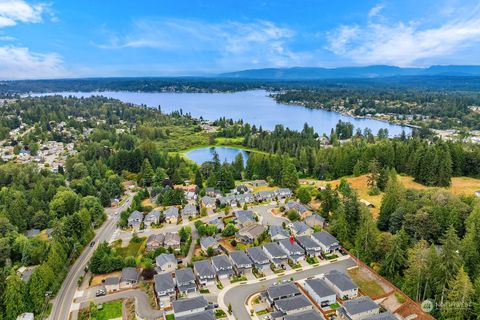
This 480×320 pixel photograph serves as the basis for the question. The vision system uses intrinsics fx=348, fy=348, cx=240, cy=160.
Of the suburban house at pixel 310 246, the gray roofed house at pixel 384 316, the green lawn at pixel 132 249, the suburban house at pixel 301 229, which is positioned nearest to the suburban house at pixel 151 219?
the green lawn at pixel 132 249

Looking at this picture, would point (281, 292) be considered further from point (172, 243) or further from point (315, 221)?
point (315, 221)

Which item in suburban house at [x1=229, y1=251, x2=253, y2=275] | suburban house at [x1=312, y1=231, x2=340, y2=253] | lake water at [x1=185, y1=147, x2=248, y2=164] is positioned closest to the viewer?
suburban house at [x1=229, y1=251, x2=253, y2=275]

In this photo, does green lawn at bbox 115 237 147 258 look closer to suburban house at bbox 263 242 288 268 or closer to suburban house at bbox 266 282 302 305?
suburban house at bbox 263 242 288 268

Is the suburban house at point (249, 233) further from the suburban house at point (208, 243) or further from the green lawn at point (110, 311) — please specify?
the green lawn at point (110, 311)

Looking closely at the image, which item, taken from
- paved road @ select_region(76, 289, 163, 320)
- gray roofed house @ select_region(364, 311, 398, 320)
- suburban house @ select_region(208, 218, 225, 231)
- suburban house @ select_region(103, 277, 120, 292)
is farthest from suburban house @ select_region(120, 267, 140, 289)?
gray roofed house @ select_region(364, 311, 398, 320)

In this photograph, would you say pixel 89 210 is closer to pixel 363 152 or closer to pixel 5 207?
pixel 5 207

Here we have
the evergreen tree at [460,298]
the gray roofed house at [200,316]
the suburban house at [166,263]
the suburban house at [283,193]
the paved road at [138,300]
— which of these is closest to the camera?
the evergreen tree at [460,298]

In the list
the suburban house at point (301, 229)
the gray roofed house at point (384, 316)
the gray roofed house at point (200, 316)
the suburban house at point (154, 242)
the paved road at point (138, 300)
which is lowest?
the paved road at point (138, 300)
